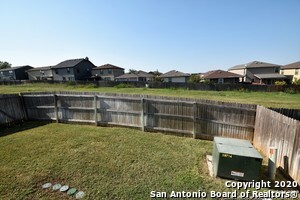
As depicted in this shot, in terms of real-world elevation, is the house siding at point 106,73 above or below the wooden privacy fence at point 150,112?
above

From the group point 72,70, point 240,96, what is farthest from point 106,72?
point 240,96

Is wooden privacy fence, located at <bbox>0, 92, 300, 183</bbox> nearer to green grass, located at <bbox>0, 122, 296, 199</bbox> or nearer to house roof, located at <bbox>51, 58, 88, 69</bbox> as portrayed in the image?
green grass, located at <bbox>0, 122, 296, 199</bbox>

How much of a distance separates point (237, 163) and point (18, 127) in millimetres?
9764

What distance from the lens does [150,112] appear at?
7.45 meters

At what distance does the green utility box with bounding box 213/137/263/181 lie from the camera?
386cm

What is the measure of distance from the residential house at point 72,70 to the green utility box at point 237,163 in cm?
4538

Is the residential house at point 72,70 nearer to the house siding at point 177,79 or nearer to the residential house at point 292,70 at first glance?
the house siding at point 177,79

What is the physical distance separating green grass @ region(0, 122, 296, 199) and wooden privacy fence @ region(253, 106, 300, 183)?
64.3 inches

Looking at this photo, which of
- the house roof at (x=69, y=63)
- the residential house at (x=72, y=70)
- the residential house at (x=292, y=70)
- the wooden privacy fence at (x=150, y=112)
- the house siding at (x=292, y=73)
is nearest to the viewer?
the wooden privacy fence at (x=150, y=112)

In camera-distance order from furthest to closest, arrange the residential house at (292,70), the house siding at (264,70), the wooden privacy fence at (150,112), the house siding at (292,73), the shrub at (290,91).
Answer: the house siding at (264,70), the house siding at (292,73), the residential house at (292,70), the shrub at (290,91), the wooden privacy fence at (150,112)

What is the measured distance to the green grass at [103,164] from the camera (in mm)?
3805

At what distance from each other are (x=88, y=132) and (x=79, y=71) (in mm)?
42383

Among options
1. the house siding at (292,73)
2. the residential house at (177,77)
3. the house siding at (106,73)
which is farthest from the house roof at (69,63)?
the house siding at (292,73)

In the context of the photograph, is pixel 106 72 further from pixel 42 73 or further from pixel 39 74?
pixel 39 74
